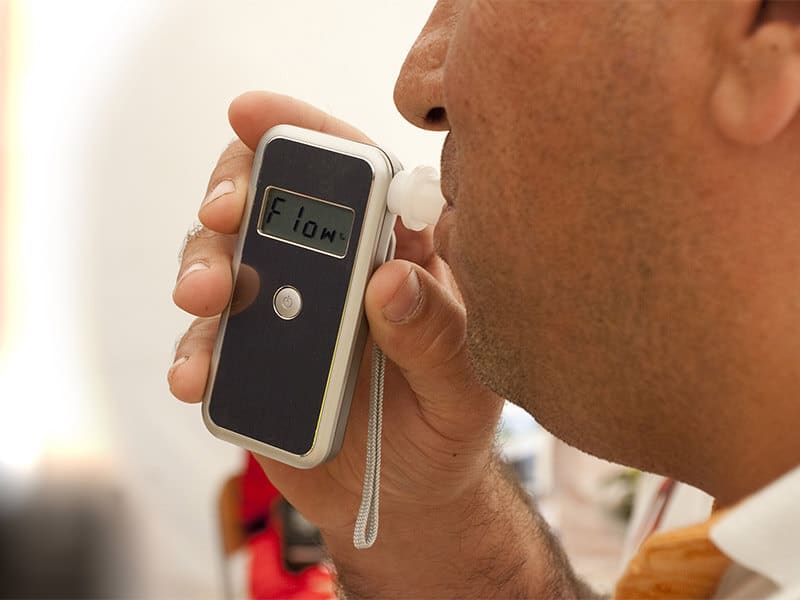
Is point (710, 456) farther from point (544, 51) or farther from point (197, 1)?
point (197, 1)

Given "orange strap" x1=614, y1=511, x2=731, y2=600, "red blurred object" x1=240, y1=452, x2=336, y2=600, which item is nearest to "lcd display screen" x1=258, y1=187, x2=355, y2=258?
"orange strap" x1=614, y1=511, x2=731, y2=600

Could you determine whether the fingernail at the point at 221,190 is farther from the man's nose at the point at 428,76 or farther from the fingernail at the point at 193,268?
the man's nose at the point at 428,76

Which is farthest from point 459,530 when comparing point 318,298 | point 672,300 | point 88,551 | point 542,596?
point 88,551

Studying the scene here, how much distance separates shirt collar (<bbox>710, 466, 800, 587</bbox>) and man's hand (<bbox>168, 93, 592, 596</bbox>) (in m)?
0.31

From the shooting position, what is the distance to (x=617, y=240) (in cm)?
64

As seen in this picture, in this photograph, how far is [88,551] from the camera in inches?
71.4

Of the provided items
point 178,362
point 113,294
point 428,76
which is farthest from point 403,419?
point 113,294

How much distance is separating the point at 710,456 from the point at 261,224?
39 centimetres

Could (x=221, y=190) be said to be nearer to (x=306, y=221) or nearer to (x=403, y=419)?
(x=306, y=221)

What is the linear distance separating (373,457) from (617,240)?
0.97 feet

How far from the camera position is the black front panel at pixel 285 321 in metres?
0.79

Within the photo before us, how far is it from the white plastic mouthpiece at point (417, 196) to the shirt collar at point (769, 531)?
0.32 meters

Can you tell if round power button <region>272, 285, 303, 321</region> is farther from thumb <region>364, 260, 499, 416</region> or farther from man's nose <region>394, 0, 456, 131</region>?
man's nose <region>394, 0, 456, 131</region>

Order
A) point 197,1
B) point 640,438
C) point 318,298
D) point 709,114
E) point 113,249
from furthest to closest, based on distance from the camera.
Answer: point 113,249, point 197,1, point 318,298, point 640,438, point 709,114
